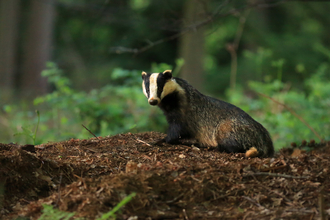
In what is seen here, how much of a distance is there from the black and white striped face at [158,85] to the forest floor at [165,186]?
0.94 metres

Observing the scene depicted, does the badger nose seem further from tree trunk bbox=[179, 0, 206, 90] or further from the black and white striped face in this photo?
tree trunk bbox=[179, 0, 206, 90]

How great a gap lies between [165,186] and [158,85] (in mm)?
1931

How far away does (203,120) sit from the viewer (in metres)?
4.97

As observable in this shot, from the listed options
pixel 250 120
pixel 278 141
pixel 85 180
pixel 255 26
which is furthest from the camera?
pixel 255 26

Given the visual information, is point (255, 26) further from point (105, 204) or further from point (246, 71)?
point (105, 204)

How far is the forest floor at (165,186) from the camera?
276cm

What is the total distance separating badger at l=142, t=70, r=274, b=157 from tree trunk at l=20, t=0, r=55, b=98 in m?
13.0

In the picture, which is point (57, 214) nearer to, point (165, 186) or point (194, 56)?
point (165, 186)

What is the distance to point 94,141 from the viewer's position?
4.54 meters

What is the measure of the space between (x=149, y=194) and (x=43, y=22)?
15750 mm

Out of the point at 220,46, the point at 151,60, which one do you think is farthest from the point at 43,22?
the point at 220,46

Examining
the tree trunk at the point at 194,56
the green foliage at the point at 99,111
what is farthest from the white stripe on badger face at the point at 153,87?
the tree trunk at the point at 194,56

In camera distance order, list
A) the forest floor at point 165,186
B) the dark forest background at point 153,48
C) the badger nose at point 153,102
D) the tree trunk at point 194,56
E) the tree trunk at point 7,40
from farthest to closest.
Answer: the tree trunk at point 7,40 → the tree trunk at point 194,56 → the dark forest background at point 153,48 → the badger nose at point 153,102 → the forest floor at point 165,186

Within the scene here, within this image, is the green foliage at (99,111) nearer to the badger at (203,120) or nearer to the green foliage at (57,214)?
the badger at (203,120)
